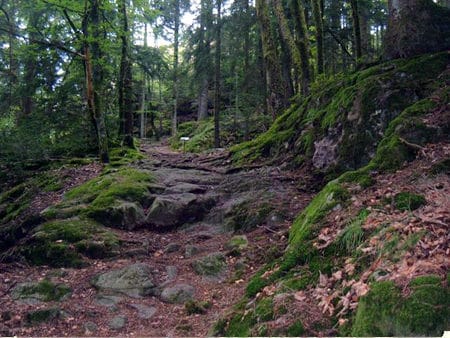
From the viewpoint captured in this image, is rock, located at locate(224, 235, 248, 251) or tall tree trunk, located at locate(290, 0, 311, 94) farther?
tall tree trunk, located at locate(290, 0, 311, 94)

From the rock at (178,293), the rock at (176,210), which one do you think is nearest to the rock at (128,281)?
the rock at (178,293)

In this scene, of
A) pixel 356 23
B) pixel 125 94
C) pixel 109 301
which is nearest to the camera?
pixel 109 301

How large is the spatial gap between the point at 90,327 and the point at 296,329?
2969 mm

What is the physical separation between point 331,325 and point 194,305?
2.42m

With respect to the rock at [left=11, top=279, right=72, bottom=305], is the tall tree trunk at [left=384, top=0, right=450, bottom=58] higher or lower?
higher

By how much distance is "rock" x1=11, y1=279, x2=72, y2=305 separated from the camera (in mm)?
5797

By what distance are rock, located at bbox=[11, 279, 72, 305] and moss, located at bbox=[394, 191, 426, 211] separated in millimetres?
4852

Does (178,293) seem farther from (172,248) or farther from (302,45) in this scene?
(302,45)

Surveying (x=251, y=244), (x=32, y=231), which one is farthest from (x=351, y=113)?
(x=32, y=231)

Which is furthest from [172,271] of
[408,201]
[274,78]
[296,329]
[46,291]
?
[274,78]

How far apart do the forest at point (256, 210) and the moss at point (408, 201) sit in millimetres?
17

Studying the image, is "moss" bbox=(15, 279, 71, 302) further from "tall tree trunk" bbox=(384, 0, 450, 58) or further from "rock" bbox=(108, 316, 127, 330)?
"tall tree trunk" bbox=(384, 0, 450, 58)

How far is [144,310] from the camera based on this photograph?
5.63 metres

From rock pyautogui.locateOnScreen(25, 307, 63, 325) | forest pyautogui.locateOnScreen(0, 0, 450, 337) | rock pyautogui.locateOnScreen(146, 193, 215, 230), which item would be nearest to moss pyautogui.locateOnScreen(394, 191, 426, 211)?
forest pyautogui.locateOnScreen(0, 0, 450, 337)
